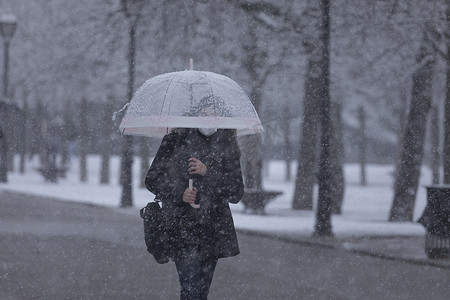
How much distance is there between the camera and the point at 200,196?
5.78 metres

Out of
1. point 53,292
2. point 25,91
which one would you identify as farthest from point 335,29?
point 25,91

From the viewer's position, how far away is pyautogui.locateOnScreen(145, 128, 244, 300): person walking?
18.9 ft

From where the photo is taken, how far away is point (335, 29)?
18281mm

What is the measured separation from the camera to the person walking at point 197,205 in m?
5.75

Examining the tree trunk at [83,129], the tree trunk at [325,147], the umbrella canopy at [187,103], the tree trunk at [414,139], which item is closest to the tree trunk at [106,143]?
the tree trunk at [83,129]

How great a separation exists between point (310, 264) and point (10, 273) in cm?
358

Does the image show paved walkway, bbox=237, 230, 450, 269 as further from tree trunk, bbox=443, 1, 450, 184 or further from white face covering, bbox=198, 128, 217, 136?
white face covering, bbox=198, 128, 217, 136

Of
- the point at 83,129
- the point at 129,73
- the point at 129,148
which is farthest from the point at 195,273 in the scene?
the point at 83,129

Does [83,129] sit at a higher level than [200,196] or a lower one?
lower

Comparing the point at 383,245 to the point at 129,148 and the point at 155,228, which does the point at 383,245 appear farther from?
the point at 129,148

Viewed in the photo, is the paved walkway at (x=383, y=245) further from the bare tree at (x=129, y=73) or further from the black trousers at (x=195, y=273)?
the bare tree at (x=129, y=73)

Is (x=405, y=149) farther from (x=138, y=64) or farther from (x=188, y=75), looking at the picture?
(x=188, y=75)

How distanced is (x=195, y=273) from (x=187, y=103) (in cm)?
128

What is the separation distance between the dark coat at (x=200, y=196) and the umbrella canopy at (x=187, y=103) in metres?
0.45
